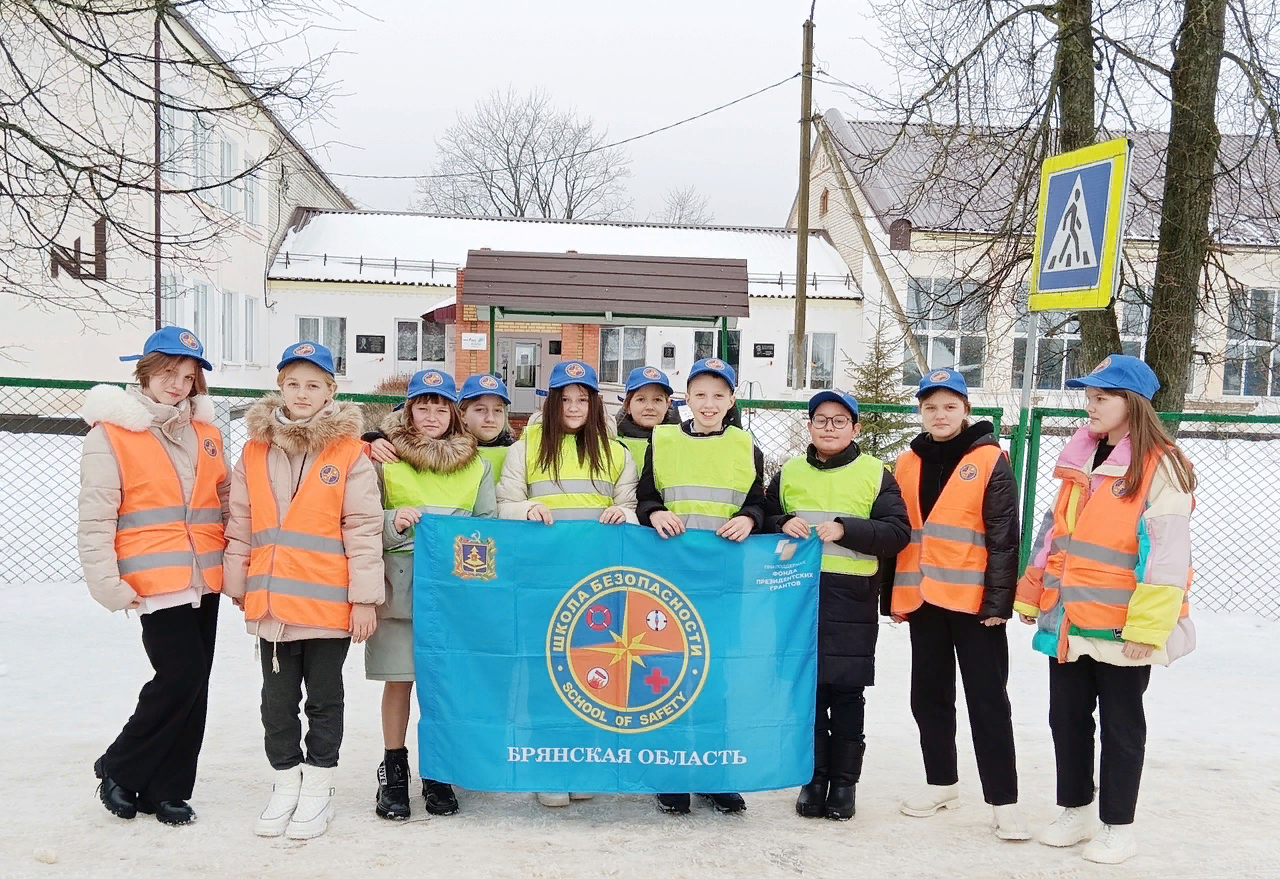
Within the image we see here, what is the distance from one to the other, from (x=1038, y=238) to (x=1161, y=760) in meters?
2.87

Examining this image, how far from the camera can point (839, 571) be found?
4.13 meters

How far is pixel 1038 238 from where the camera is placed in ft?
18.0

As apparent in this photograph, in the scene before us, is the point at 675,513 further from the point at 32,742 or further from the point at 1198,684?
the point at 1198,684

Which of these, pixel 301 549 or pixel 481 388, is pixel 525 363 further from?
pixel 301 549

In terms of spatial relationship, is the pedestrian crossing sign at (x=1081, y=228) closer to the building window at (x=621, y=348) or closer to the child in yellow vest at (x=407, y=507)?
the child in yellow vest at (x=407, y=507)

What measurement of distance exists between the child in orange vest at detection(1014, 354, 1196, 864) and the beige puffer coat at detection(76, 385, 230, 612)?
3459 millimetres

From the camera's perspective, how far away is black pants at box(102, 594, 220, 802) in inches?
150

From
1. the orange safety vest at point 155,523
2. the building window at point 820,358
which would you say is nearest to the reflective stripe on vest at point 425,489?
the orange safety vest at point 155,523

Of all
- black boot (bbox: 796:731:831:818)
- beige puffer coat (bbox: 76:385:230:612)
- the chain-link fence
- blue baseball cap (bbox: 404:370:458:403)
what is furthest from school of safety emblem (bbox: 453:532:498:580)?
the chain-link fence

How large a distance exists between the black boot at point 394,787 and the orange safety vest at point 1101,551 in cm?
278

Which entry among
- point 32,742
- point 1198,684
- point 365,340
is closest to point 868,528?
point 1198,684

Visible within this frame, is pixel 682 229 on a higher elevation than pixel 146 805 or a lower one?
higher

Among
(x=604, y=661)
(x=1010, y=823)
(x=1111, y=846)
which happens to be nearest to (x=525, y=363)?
(x=604, y=661)

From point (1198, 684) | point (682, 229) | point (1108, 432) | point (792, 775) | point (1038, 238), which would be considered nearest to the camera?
Result: point (1108, 432)
